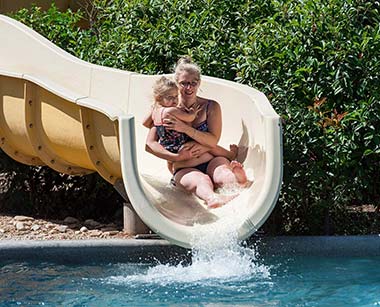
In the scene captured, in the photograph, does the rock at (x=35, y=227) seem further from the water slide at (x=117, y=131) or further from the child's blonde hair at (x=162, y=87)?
the child's blonde hair at (x=162, y=87)

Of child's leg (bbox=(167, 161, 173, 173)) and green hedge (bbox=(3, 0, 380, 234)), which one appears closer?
green hedge (bbox=(3, 0, 380, 234))

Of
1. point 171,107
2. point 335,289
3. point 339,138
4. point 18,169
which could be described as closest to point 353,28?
point 339,138

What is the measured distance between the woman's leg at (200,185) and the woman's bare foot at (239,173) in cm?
13

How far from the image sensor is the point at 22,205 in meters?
8.46

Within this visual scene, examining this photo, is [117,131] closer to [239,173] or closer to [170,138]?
[170,138]

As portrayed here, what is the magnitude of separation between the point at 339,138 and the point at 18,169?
2850 millimetres

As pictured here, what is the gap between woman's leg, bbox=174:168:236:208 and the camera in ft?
22.2

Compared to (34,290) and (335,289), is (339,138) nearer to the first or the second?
(335,289)

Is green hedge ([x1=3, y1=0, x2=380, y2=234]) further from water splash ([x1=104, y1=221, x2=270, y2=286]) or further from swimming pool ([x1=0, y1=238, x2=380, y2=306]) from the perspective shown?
water splash ([x1=104, y1=221, x2=270, y2=286])

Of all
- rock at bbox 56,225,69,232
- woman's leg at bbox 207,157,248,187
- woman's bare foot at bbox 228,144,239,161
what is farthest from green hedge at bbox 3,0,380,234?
rock at bbox 56,225,69,232

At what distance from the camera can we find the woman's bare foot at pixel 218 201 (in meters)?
6.76

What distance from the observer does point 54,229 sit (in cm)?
771

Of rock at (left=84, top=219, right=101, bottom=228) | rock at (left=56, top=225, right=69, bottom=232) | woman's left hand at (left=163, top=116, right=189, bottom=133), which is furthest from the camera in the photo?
rock at (left=84, top=219, right=101, bottom=228)

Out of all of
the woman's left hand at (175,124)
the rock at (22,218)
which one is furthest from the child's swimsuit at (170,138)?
the rock at (22,218)
